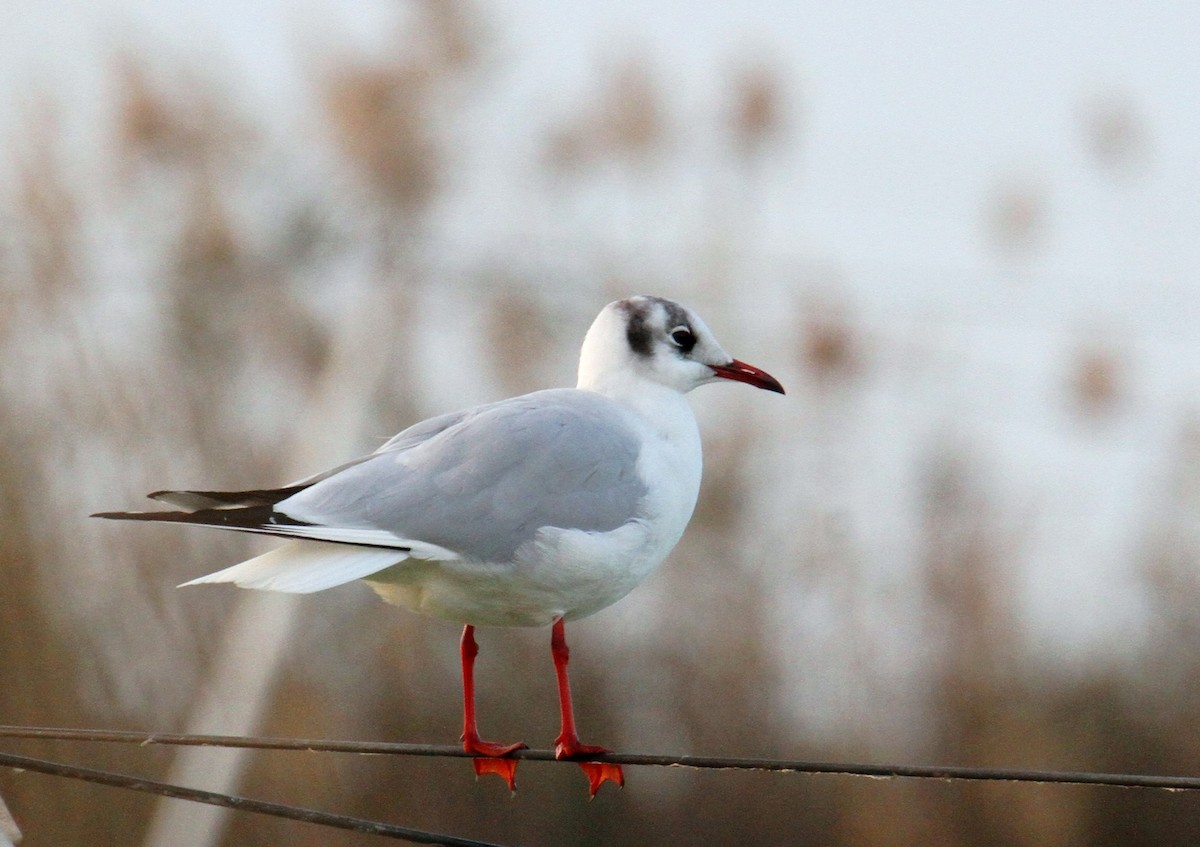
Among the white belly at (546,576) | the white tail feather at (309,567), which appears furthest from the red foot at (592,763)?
the white tail feather at (309,567)

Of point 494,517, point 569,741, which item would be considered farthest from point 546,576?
point 569,741

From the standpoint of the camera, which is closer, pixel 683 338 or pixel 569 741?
pixel 569 741

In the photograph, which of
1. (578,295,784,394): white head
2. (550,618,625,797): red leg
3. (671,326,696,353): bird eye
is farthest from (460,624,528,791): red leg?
(671,326,696,353): bird eye

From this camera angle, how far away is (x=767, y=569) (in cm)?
1300

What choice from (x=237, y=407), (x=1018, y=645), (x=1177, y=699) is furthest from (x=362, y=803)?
(x=1177, y=699)

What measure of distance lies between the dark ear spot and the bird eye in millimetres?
83

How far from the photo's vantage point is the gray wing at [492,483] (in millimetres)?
3643

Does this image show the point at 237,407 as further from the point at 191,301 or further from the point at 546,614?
the point at 546,614

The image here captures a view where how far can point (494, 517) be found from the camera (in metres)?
3.70

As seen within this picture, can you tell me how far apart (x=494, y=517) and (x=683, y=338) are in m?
1.05

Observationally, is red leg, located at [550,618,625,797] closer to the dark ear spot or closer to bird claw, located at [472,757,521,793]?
bird claw, located at [472,757,521,793]

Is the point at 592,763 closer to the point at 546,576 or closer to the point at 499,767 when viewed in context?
the point at 499,767

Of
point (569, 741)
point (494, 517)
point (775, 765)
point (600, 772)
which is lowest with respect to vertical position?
point (600, 772)

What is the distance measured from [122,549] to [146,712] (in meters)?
1.18
